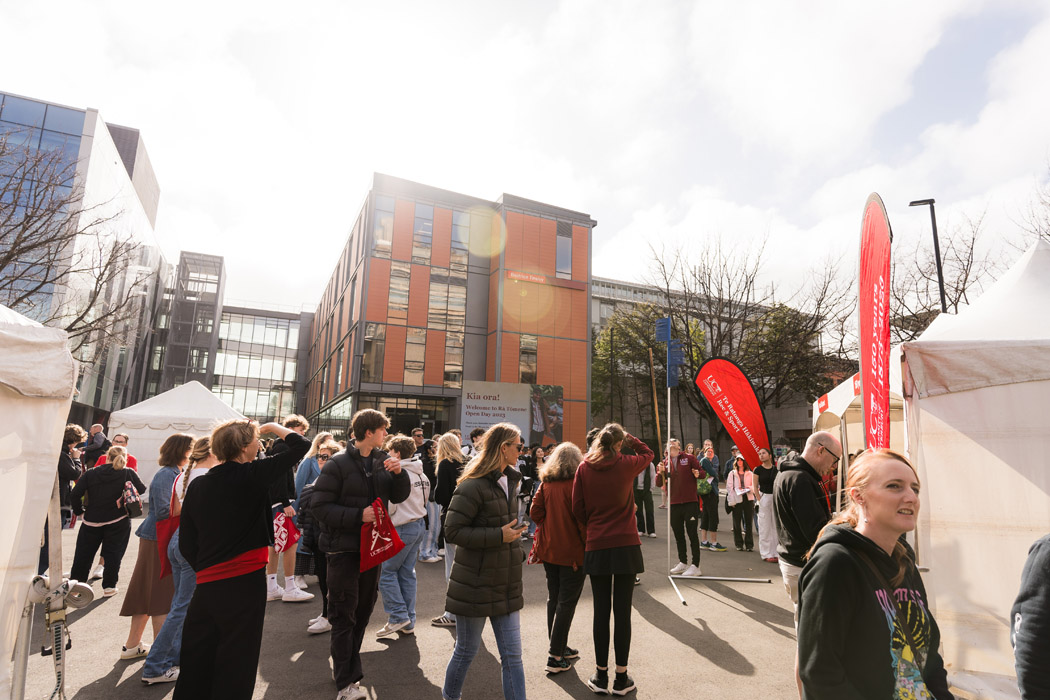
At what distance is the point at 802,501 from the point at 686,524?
4430 millimetres

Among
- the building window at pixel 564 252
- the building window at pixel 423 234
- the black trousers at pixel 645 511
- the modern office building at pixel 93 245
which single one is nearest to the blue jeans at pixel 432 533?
the black trousers at pixel 645 511

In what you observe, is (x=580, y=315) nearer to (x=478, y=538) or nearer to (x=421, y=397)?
(x=421, y=397)

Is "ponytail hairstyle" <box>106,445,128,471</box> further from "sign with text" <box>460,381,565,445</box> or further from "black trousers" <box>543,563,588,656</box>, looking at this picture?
"sign with text" <box>460,381,565,445</box>

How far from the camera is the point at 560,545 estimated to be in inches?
194

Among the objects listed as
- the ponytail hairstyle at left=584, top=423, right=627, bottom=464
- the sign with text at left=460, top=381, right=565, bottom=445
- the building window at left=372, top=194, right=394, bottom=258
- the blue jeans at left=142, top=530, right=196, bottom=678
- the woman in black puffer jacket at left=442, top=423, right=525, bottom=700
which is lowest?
the blue jeans at left=142, top=530, right=196, bottom=678

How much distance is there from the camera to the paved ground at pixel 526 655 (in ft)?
14.6

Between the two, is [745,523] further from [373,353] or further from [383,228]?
[383,228]

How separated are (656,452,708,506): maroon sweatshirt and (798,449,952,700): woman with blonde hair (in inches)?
266

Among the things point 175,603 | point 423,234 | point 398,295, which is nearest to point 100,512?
point 175,603

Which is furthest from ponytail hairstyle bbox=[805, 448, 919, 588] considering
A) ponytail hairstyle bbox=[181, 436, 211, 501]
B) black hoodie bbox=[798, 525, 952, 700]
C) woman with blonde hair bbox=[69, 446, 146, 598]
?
woman with blonde hair bbox=[69, 446, 146, 598]

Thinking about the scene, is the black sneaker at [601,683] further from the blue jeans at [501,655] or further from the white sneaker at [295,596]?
the white sneaker at [295,596]

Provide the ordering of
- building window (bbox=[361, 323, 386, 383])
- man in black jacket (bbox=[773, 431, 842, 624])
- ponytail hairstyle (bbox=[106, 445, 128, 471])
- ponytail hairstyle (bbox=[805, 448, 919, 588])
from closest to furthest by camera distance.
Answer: ponytail hairstyle (bbox=[805, 448, 919, 588]), man in black jacket (bbox=[773, 431, 842, 624]), ponytail hairstyle (bbox=[106, 445, 128, 471]), building window (bbox=[361, 323, 386, 383])

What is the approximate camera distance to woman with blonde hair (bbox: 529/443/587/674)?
481 cm

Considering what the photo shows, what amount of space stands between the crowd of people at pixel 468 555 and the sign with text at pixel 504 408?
813 inches
